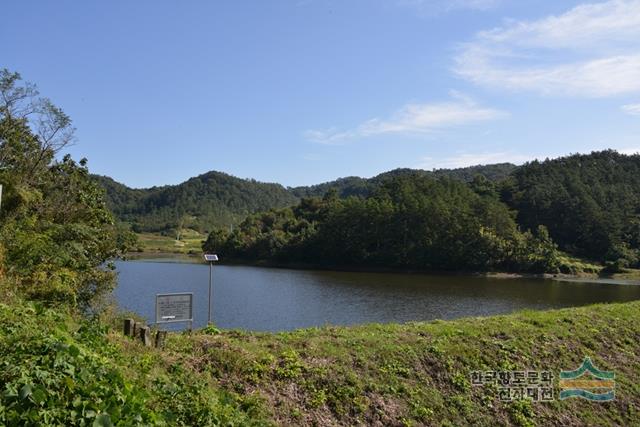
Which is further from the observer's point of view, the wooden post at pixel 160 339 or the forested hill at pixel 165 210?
the forested hill at pixel 165 210

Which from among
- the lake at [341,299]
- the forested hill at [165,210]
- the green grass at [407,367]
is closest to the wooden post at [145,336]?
the green grass at [407,367]

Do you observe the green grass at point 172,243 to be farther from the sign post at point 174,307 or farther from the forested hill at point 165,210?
the sign post at point 174,307

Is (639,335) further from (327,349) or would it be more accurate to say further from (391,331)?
(327,349)

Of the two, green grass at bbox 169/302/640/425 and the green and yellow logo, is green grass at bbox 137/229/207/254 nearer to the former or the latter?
green grass at bbox 169/302/640/425

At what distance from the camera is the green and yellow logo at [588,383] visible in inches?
425

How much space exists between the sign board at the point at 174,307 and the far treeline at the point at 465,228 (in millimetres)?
71002

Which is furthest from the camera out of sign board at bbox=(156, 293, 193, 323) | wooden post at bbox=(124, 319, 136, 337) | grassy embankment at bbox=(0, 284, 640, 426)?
sign board at bbox=(156, 293, 193, 323)

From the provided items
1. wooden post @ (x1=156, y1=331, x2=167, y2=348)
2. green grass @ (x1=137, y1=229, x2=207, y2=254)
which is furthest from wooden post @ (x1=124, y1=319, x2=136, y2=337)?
green grass @ (x1=137, y1=229, x2=207, y2=254)

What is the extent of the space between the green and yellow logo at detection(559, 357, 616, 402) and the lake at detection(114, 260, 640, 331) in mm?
15422

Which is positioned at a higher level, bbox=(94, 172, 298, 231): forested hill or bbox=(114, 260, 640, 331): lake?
bbox=(94, 172, 298, 231): forested hill

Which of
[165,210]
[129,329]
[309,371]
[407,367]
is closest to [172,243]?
[165,210]

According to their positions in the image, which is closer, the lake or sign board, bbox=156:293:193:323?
sign board, bbox=156:293:193:323

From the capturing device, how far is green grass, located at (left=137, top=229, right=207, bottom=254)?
4904 inches

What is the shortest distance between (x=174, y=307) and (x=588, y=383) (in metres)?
9.25
